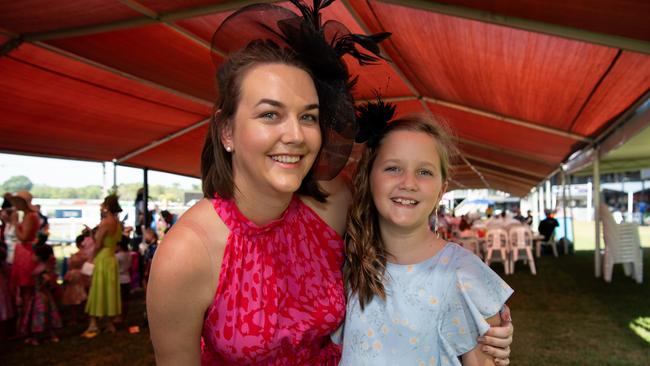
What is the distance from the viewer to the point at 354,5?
13.5ft

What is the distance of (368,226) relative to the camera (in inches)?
70.4

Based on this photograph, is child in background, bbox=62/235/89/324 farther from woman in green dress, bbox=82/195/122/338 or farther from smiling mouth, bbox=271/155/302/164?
smiling mouth, bbox=271/155/302/164

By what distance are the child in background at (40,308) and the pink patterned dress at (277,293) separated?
508cm

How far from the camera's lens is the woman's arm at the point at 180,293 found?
142 cm

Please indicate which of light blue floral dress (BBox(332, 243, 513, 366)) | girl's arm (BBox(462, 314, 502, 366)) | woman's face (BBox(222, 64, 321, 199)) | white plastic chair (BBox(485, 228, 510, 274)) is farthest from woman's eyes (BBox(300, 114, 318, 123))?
white plastic chair (BBox(485, 228, 510, 274))

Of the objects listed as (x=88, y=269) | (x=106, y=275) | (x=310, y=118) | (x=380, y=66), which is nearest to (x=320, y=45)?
(x=310, y=118)

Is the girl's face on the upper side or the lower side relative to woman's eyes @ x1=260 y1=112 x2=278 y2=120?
lower

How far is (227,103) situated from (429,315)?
0.95m

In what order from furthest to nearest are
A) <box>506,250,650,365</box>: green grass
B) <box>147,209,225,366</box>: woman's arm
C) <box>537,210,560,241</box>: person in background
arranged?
<box>537,210,560,241</box>: person in background
<box>506,250,650,365</box>: green grass
<box>147,209,225,366</box>: woman's arm

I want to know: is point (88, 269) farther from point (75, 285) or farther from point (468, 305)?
point (468, 305)

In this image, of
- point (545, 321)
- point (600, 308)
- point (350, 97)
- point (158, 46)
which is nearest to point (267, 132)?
point (350, 97)

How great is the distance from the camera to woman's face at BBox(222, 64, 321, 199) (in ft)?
4.70

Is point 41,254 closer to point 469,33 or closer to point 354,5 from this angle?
point 354,5

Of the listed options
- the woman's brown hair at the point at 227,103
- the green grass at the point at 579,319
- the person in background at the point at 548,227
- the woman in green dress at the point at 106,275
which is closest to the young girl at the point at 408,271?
the woman's brown hair at the point at 227,103
